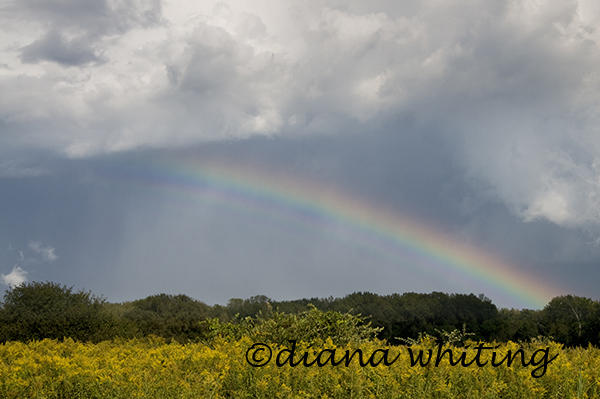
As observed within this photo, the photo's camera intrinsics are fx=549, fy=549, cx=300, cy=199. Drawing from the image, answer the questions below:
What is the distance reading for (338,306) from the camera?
2673cm

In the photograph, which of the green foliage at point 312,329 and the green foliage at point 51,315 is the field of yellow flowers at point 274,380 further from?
the green foliage at point 51,315

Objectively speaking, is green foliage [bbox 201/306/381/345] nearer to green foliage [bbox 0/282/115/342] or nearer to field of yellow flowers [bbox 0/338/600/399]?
field of yellow flowers [bbox 0/338/600/399]

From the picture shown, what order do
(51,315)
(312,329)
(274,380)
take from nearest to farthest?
(274,380) → (312,329) → (51,315)

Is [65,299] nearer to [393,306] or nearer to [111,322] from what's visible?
[111,322]

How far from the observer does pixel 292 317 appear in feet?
34.3

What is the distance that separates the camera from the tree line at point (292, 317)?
Answer: 1083 centimetres

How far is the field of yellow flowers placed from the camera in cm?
620

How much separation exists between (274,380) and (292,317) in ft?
13.4

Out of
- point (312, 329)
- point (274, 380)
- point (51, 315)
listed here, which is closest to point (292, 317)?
point (312, 329)

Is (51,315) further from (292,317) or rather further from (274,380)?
(274,380)

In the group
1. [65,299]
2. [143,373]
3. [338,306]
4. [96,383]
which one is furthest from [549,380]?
[338,306]

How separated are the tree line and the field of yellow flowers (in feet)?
9.88

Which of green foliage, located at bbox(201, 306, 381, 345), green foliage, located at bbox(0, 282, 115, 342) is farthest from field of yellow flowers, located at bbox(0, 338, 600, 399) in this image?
green foliage, located at bbox(0, 282, 115, 342)

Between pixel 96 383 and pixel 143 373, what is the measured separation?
581 millimetres
